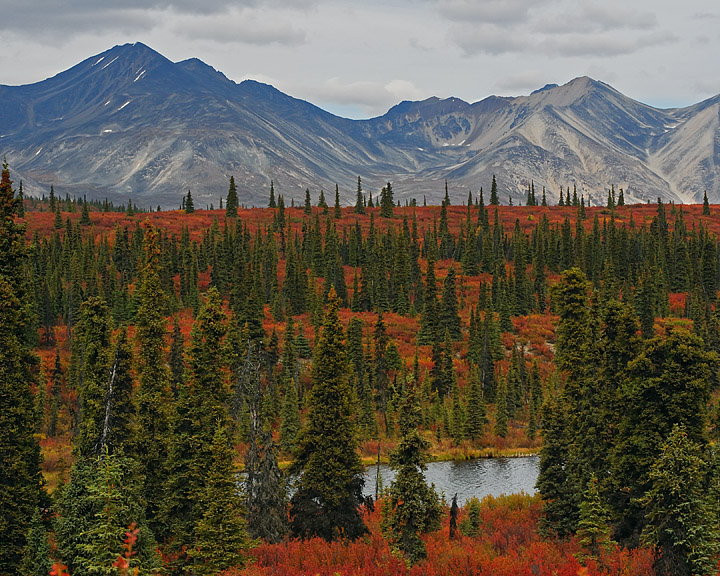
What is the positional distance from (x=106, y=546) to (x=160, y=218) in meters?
171

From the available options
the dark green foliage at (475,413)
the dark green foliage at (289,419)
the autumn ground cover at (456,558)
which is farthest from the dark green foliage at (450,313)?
the autumn ground cover at (456,558)

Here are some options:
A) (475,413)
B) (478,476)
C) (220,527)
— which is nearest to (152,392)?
(220,527)

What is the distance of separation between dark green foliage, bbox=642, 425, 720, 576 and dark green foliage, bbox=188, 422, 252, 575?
48.3 ft

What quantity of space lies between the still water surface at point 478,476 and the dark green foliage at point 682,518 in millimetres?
29647

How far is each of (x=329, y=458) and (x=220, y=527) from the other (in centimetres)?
699

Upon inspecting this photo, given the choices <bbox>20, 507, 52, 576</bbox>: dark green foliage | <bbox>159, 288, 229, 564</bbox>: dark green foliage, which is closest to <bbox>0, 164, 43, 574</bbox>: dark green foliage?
<bbox>20, 507, 52, 576</bbox>: dark green foliage

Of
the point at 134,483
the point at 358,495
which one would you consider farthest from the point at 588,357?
the point at 134,483

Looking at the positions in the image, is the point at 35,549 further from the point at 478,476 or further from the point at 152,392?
the point at 478,476

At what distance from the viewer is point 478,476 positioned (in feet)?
195

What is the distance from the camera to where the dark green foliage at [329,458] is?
94.7 feet

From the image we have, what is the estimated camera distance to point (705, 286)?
122000 millimetres

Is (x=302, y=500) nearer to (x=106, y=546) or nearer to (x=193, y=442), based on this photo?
(x=193, y=442)

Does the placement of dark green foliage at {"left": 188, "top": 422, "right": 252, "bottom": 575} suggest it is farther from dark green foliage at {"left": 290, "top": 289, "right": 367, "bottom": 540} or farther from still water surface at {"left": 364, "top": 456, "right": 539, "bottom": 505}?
still water surface at {"left": 364, "top": 456, "right": 539, "bottom": 505}

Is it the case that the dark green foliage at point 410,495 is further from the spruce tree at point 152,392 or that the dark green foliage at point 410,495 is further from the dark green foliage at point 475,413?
the dark green foliage at point 475,413
